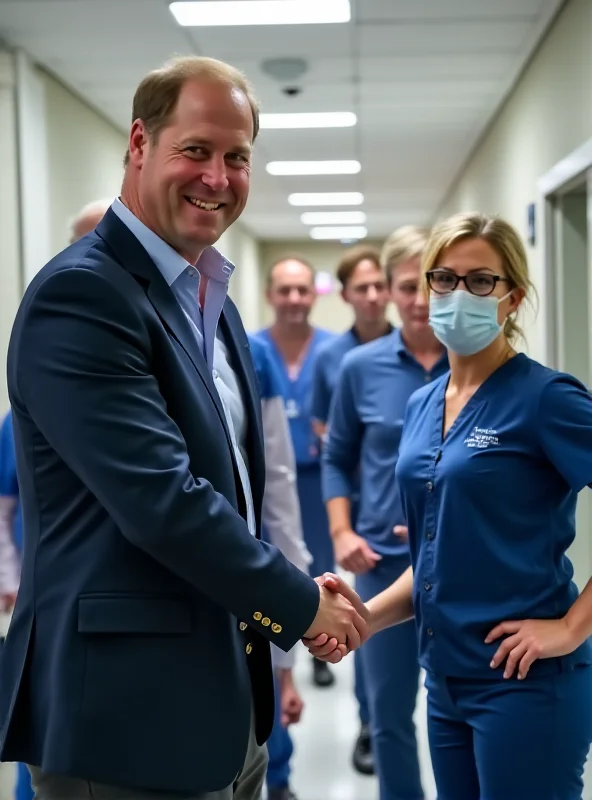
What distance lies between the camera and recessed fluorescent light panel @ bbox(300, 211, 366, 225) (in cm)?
899

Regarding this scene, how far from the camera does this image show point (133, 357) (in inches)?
42.9

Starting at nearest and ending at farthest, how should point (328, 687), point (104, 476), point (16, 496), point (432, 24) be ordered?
1. point (104, 476)
2. point (16, 496)
3. point (432, 24)
4. point (328, 687)

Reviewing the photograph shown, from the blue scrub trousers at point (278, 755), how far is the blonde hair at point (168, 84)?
1.67 meters

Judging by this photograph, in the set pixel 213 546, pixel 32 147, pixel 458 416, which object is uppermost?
pixel 32 147

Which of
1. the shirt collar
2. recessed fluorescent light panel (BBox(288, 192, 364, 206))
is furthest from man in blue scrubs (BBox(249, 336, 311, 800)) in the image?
recessed fluorescent light panel (BBox(288, 192, 364, 206))

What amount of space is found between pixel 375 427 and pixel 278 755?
942 mm

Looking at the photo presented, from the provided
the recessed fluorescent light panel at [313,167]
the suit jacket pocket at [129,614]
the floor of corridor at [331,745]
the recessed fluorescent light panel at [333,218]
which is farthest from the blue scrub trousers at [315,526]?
the recessed fluorescent light panel at [333,218]

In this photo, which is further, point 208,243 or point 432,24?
point 432,24

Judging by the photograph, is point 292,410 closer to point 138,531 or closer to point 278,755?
point 278,755

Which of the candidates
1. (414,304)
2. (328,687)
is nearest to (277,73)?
(414,304)

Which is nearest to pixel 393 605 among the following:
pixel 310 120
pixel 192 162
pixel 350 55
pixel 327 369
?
pixel 192 162

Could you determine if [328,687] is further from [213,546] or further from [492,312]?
[213,546]

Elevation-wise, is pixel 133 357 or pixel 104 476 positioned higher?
pixel 133 357

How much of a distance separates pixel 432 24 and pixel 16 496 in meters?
2.59
